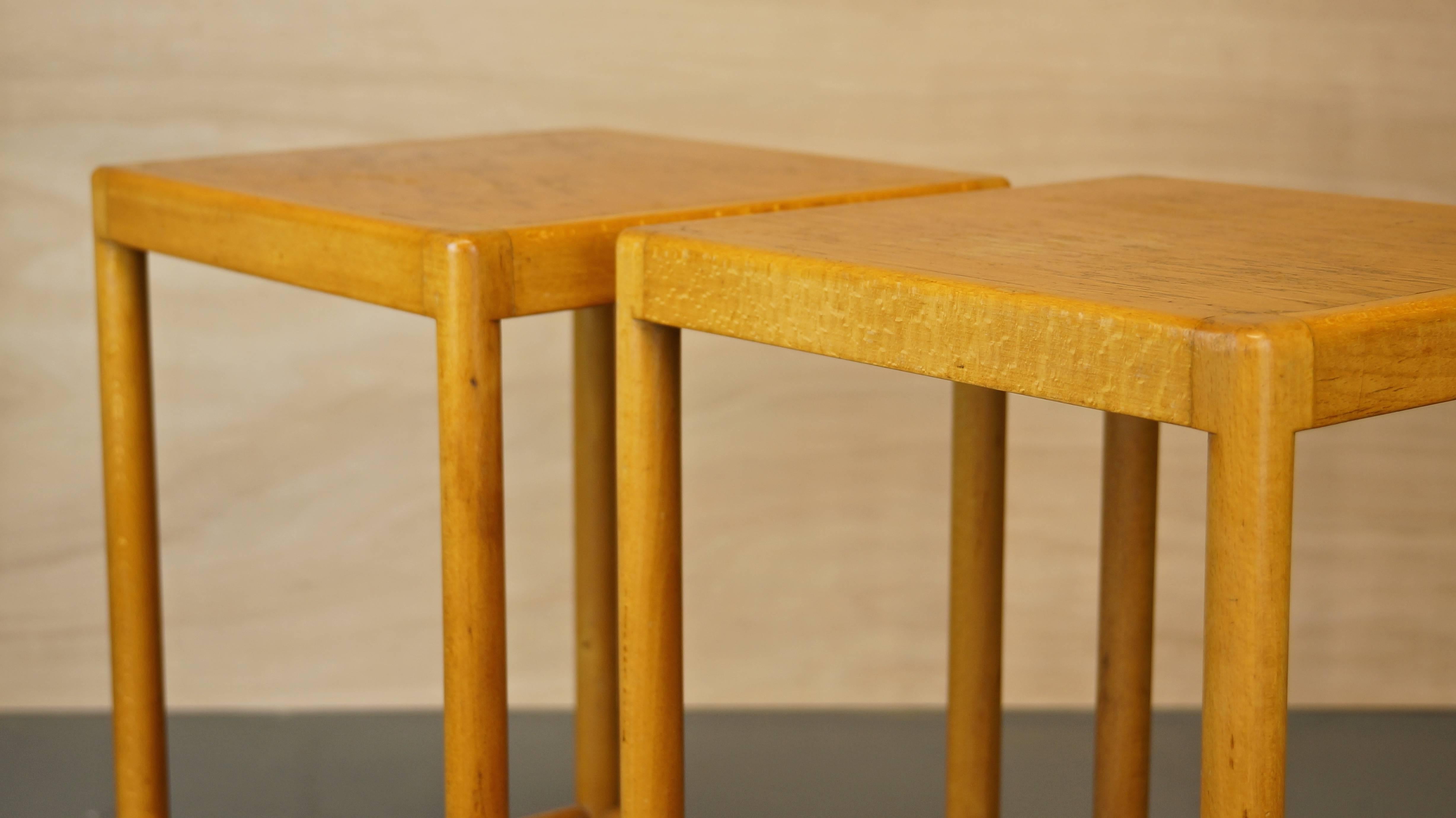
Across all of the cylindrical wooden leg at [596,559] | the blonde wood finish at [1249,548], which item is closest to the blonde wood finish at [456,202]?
the cylindrical wooden leg at [596,559]

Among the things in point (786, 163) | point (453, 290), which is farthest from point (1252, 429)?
point (786, 163)

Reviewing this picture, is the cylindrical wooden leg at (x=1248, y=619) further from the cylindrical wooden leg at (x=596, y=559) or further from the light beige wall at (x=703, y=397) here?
the light beige wall at (x=703, y=397)

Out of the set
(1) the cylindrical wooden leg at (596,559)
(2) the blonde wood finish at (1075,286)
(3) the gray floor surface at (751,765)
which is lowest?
(3) the gray floor surface at (751,765)

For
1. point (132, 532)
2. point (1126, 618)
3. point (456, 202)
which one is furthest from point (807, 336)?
point (132, 532)

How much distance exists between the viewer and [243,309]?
5.16 ft

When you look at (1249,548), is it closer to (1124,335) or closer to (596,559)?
(1124,335)

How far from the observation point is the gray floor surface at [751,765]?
4.45 feet

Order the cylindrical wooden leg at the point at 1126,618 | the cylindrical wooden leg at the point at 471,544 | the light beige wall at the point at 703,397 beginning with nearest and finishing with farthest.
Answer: the cylindrical wooden leg at the point at 471,544 → the cylindrical wooden leg at the point at 1126,618 → the light beige wall at the point at 703,397

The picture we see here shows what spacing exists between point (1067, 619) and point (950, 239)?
1.00 m

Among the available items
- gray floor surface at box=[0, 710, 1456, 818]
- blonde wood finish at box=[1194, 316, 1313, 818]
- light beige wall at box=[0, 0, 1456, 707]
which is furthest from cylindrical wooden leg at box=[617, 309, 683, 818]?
light beige wall at box=[0, 0, 1456, 707]

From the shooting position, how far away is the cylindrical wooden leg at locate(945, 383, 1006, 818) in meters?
0.99

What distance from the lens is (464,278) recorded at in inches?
28.3

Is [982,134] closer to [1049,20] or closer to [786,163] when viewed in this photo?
[1049,20]

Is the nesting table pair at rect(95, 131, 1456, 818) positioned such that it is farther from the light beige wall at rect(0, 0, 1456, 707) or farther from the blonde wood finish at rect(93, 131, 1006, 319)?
the light beige wall at rect(0, 0, 1456, 707)
